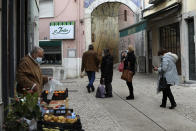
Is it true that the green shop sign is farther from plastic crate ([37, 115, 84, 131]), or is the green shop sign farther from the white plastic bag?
plastic crate ([37, 115, 84, 131])

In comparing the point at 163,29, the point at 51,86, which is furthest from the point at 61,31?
the point at 51,86

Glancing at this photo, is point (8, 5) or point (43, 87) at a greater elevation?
point (8, 5)

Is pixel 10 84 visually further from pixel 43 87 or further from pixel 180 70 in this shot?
pixel 180 70

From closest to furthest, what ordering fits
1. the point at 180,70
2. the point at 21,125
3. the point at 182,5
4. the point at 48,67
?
the point at 21,125, the point at 182,5, the point at 180,70, the point at 48,67

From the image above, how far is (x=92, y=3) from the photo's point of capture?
19156mm

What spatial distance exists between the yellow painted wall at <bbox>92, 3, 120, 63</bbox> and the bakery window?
678cm

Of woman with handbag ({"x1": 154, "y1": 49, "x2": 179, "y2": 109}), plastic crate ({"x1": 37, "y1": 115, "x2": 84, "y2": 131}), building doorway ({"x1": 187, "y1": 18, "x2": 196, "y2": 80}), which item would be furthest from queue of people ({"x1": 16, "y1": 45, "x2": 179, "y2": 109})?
building doorway ({"x1": 187, "y1": 18, "x2": 196, "y2": 80})

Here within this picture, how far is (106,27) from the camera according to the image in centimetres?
2634

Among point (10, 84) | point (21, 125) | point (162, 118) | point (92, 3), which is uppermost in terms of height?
point (92, 3)

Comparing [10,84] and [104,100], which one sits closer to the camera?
[10,84]

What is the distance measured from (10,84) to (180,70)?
1125 cm

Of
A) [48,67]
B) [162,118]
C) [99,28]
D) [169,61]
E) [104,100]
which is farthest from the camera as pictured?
[99,28]


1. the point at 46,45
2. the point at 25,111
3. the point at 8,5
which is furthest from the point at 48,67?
the point at 25,111

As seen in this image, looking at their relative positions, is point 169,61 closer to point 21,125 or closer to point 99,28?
point 21,125
